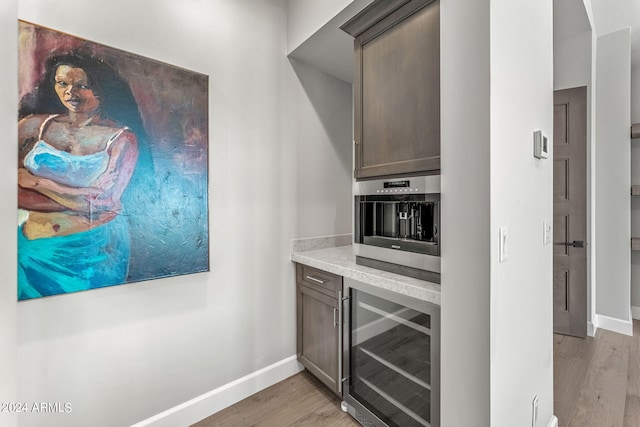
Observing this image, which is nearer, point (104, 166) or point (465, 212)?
point (465, 212)

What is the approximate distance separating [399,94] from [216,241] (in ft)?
4.58

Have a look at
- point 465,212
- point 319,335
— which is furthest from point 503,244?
point 319,335

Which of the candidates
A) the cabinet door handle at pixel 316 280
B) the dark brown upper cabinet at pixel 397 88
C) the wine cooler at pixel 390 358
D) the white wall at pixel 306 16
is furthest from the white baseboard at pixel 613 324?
the white wall at pixel 306 16

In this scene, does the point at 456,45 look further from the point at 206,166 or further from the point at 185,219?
the point at 185,219

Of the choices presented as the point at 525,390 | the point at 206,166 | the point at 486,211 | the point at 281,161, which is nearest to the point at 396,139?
the point at 486,211

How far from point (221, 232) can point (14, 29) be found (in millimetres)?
1387

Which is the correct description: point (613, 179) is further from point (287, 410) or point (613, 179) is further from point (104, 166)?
point (104, 166)

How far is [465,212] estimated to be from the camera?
1019 mm

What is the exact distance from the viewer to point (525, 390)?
124 cm

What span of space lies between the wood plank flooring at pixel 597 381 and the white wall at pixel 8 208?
2493 millimetres

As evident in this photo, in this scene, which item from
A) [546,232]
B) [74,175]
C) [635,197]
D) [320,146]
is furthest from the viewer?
[635,197]

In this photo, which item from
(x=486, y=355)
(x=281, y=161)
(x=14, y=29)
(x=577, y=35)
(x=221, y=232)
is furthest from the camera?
(x=577, y=35)

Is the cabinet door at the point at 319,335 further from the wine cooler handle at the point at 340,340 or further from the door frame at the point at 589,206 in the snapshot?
the door frame at the point at 589,206

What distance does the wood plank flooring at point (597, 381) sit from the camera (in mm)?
1770
